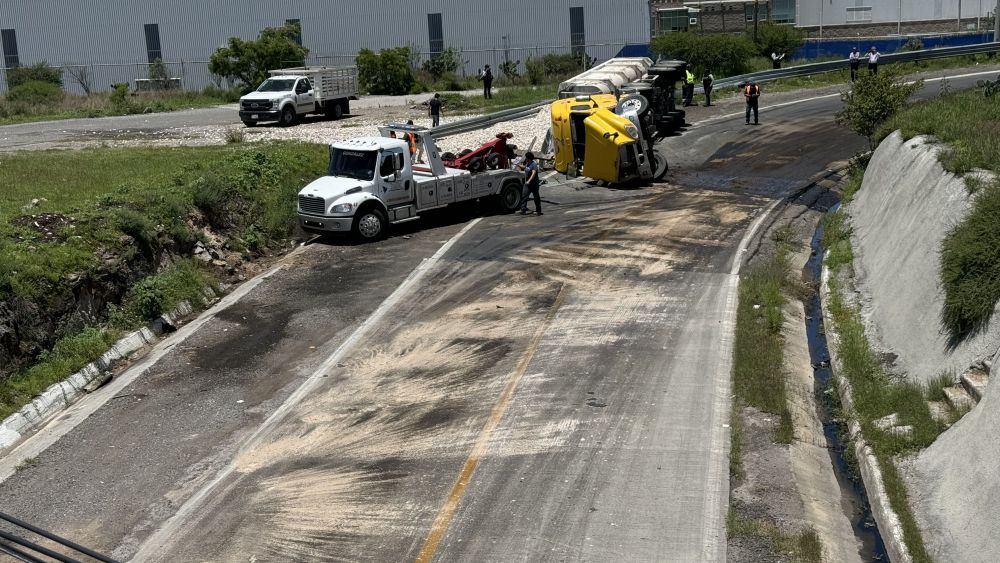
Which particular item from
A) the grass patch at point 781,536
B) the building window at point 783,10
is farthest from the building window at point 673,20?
the grass patch at point 781,536

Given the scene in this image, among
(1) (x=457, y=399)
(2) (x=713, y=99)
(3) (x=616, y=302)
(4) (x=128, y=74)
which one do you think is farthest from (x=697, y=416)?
(4) (x=128, y=74)

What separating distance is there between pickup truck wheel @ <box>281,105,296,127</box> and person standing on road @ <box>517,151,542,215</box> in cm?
1587

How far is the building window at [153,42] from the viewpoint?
205ft

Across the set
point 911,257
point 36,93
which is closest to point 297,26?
point 36,93

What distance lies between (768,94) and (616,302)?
29.1 m

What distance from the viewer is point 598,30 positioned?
214 feet

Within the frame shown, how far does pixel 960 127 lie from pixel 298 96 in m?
26.2

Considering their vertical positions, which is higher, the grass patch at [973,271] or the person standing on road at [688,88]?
the person standing on road at [688,88]

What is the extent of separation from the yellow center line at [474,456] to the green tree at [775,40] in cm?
4227

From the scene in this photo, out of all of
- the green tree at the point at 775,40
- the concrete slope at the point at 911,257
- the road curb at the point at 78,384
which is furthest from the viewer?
the green tree at the point at 775,40

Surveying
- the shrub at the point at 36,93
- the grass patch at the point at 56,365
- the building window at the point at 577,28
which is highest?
the building window at the point at 577,28

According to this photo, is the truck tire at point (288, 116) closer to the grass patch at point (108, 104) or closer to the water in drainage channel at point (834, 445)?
the grass patch at point (108, 104)

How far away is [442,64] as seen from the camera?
59.7m

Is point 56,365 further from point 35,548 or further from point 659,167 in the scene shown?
point 659,167
